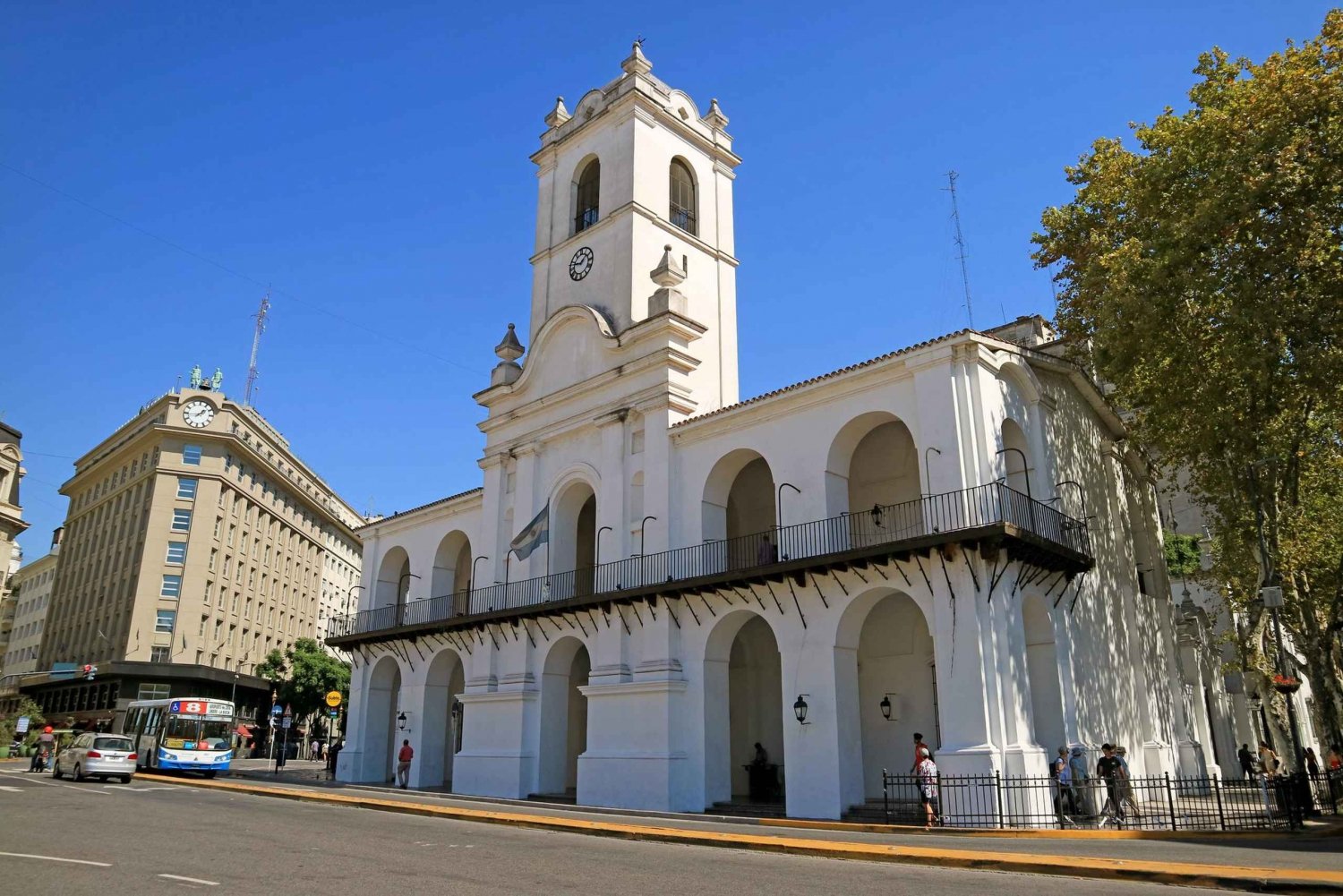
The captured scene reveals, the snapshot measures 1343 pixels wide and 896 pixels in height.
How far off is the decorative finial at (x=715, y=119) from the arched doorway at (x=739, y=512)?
42.6 ft

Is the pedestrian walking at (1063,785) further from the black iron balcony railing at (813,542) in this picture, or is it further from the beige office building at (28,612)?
the beige office building at (28,612)

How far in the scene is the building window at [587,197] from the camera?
30289 millimetres

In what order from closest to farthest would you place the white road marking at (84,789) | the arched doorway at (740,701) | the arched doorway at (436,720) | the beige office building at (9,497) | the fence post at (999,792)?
the fence post at (999,792) < the white road marking at (84,789) < the arched doorway at (740,701) < the arched doorway at (436,720) < the beige office building at (9,497)

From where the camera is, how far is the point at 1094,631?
20953 millimetres

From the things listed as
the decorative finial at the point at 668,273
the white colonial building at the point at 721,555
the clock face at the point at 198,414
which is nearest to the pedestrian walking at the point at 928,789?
the white colonial building at the point at 721,555

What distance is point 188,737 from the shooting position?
31.1m

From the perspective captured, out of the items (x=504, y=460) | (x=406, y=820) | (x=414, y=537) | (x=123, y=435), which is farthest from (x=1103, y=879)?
(x=123, y=435)

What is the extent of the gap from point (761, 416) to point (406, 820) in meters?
11.6

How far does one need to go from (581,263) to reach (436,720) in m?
15.3

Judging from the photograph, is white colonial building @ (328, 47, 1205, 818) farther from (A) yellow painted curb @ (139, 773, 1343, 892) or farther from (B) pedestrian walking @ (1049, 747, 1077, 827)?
(A) yellow painted curb @ (139, 773, 1343, 892)

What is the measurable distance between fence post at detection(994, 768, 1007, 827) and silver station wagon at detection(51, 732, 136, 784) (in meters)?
22.5

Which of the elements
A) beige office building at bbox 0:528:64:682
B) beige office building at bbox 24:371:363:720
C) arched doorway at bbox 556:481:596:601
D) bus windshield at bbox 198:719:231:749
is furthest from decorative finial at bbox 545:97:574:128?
beige office building at bbox 0:528:64:682

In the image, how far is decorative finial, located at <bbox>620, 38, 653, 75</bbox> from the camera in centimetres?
2953

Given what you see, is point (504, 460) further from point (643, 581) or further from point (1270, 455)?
point (1270, 455)
